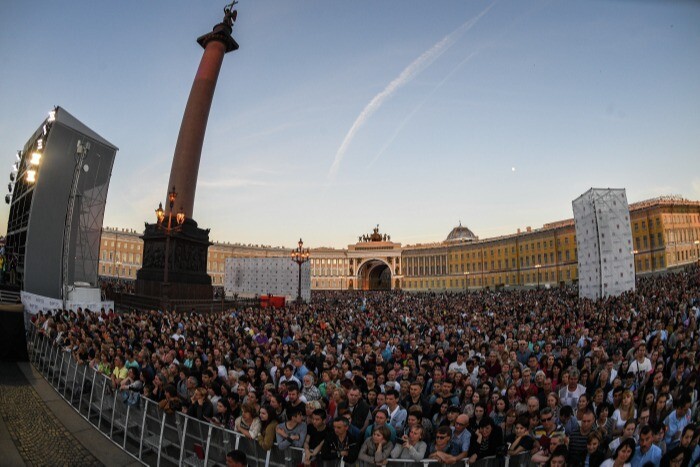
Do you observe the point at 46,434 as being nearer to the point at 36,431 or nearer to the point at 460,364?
the point at 36,431

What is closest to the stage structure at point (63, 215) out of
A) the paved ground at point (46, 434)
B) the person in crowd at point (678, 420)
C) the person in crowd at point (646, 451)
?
the paved ground at point (46, 434)

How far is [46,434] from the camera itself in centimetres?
718

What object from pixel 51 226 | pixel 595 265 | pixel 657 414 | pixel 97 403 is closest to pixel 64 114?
pixel 51 226

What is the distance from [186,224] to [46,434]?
21.2 metres

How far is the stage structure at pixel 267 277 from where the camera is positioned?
36.2m

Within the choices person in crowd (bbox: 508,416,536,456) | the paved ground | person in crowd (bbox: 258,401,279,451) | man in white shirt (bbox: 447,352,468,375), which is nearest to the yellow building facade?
man in white shirt (bbox: 447,352,468,375)

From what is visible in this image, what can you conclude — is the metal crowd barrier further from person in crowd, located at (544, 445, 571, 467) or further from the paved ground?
person in crowd, located at (544, 445, 571, 467)

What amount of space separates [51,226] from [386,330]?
19.5 metres

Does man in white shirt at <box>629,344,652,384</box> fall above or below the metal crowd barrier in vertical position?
above

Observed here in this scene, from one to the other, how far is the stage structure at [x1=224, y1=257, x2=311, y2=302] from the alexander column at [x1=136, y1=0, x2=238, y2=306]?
8.59 m

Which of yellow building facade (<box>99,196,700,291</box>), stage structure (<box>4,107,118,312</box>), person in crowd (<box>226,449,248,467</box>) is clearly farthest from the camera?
yellow building facade (<box>99,196,700,291</box>)

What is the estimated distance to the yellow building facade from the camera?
56000mm

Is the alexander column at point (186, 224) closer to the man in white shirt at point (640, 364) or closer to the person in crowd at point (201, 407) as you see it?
the person in crowd at point (201, 407)

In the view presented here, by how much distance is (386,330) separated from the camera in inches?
561
